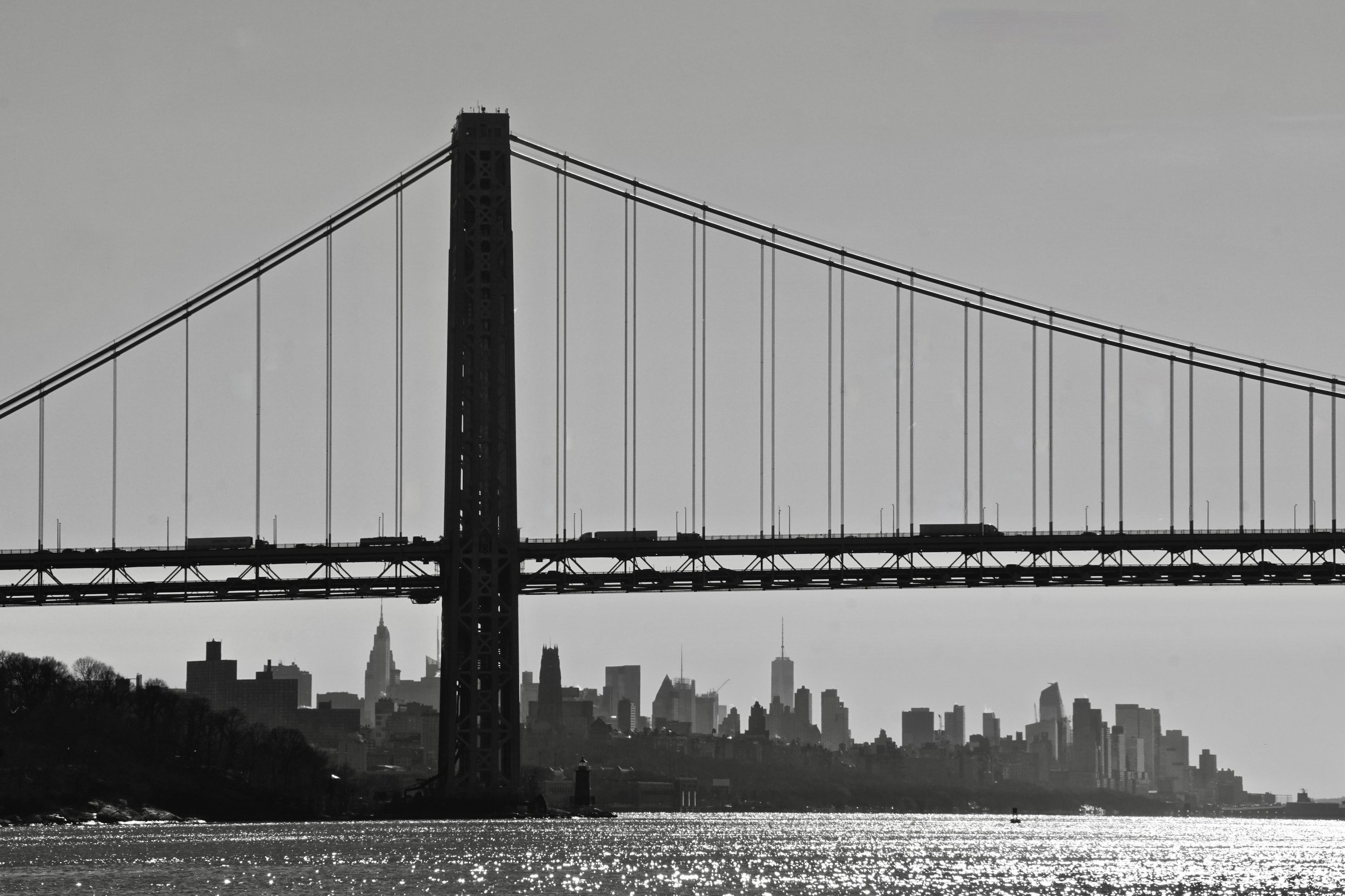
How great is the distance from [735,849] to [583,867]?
23.6 meters

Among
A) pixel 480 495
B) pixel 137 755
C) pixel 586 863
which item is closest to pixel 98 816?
pixel 137 755

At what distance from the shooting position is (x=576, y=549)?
3563 inches

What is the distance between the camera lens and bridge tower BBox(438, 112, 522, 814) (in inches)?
3487

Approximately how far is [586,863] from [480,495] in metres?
18.8

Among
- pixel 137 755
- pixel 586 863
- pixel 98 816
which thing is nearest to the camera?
pixel 586 863

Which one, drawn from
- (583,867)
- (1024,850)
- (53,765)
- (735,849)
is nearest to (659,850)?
(735,849)

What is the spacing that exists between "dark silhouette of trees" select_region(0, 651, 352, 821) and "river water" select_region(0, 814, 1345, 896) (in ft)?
19.4

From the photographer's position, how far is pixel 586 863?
245ft

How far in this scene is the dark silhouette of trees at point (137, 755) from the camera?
376 ft

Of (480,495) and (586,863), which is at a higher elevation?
(480,495)

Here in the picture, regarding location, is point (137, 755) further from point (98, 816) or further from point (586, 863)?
point (586, 863)

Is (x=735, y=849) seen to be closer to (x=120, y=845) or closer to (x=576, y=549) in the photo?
(x=576, y=549)

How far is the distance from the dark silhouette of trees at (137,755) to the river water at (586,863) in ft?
19.4

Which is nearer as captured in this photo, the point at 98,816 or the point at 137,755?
the point at 98,816
